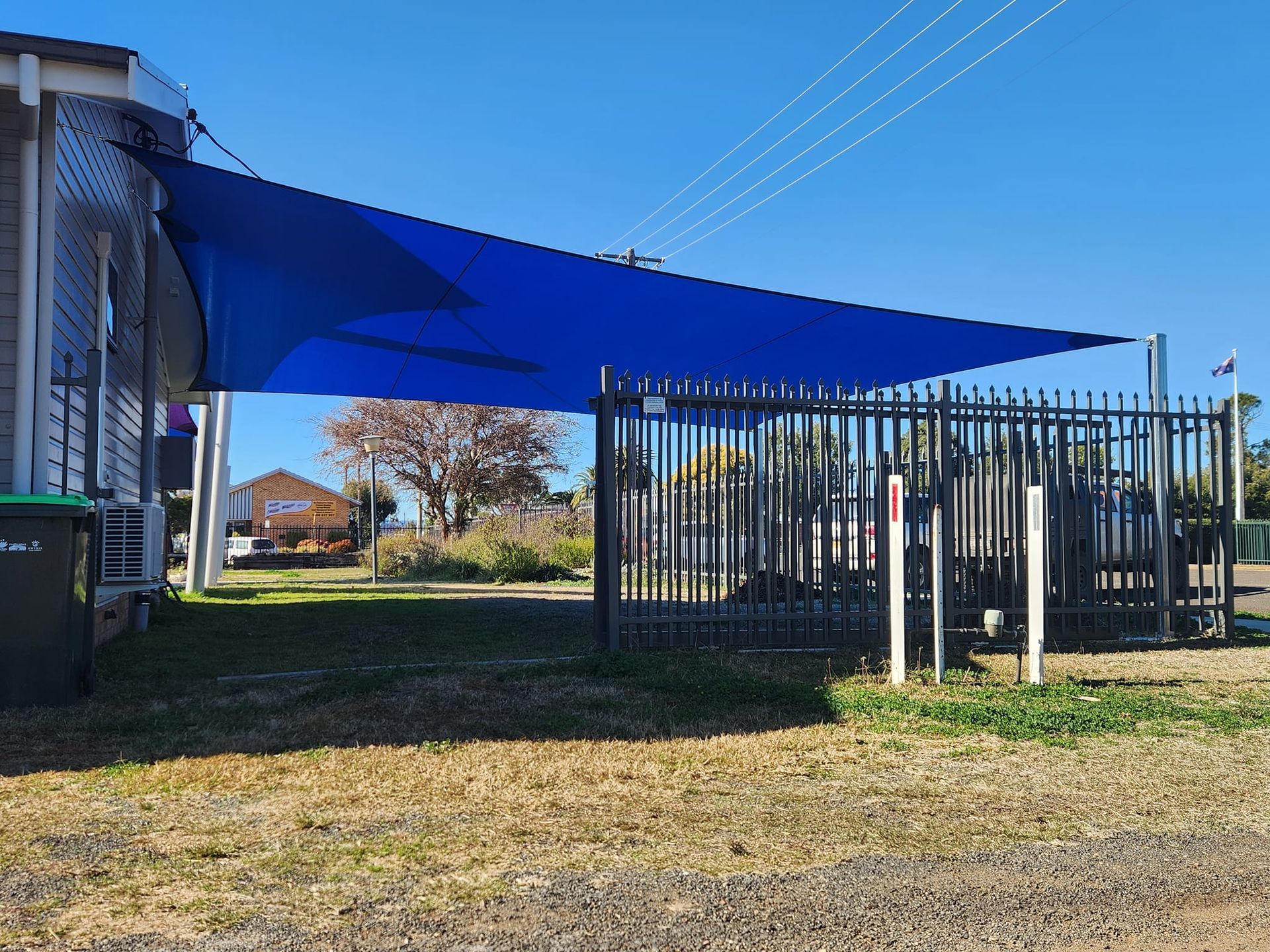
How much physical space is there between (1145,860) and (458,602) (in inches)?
436

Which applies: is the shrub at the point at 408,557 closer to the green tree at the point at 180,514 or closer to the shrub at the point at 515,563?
the shrub at the point at 515,563

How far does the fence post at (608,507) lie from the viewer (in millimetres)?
7312

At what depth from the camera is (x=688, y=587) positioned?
743 cm

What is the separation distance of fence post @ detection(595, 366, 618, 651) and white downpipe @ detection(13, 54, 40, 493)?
3.63 m

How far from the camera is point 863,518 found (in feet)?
25.5

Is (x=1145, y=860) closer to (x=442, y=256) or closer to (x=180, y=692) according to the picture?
(x=180, y=692)

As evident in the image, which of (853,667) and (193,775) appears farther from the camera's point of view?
(853,667)

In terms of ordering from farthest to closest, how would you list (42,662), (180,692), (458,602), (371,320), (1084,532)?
(458,602)
(371,320)
(1084,532)
(180,692)
(42,662)

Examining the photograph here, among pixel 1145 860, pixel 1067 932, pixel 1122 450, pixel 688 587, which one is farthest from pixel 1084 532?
pixel 1067 932

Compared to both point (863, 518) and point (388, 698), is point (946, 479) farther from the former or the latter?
point (388, 698)

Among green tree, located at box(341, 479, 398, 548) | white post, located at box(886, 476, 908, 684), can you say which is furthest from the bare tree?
white post, located at box(886, 476, 908, 684)

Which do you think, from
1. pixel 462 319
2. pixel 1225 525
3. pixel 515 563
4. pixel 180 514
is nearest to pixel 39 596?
pixel 462 319

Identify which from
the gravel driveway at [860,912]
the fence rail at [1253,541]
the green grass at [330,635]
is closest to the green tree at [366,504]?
the green grass at [330,635]

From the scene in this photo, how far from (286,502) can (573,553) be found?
148ft
